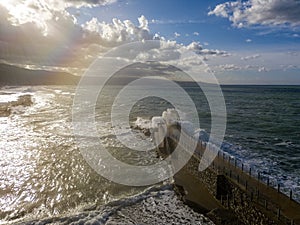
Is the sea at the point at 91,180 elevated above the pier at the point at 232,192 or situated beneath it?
situated beneath

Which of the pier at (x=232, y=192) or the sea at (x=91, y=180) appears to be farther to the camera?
the sea at (x=91, y=180)

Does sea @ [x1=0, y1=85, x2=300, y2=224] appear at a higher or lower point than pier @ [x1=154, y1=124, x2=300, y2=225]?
lower

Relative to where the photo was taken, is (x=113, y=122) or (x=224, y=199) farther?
(x=113, y=122)

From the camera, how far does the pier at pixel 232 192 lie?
37.3 ft

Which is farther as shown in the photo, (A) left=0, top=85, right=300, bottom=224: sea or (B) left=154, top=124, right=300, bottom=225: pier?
(A) left=0, top=85, right=300, bottom=224: sea

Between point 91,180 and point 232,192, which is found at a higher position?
point 232,192

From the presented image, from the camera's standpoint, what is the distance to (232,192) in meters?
13.8

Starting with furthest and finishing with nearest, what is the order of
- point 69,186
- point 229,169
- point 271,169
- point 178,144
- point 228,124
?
1. point 228,124
2. point 178,144
3. point 271,169
4. point 69,186
5. point 229,169

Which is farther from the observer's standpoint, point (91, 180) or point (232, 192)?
point (91, 180)

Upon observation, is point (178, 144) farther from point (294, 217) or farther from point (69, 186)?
point (294, 217)

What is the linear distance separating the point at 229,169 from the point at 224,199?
1.80m

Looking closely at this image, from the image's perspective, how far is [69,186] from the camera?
60.2 ft

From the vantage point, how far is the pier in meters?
11.4

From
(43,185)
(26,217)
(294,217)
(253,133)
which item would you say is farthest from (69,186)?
(253,133)
